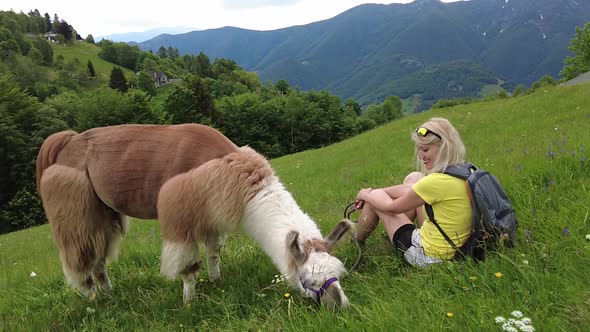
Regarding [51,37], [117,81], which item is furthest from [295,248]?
[51,37]

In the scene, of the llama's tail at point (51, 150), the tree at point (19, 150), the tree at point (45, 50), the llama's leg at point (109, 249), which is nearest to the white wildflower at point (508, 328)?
the llama's leg at point (109, 249)

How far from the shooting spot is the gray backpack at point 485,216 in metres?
3.05

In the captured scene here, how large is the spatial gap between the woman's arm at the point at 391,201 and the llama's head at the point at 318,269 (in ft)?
1.70

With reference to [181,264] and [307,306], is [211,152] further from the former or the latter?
[307,306]

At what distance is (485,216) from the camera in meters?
3.06

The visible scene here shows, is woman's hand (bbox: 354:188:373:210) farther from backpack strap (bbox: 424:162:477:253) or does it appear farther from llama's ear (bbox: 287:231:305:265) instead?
llama's ear (bbox: 287:231:305:265)

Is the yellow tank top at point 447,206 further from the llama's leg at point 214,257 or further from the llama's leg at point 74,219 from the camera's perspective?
the llama's leg at point 74,219

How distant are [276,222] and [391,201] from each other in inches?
44.5

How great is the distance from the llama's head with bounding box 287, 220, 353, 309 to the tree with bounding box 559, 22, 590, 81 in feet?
199

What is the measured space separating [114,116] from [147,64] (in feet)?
243

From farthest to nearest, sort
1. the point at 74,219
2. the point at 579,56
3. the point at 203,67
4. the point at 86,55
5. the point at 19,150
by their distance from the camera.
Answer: the point at 203,67 → the point at 86,55 → the point at 579,56 → the point at 19,150 → the point at 74,219

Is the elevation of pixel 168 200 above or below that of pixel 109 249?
above

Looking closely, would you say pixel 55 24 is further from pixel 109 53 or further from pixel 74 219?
pixel 74 219

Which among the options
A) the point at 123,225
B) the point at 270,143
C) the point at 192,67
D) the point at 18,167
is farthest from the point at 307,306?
the point at 192,67
